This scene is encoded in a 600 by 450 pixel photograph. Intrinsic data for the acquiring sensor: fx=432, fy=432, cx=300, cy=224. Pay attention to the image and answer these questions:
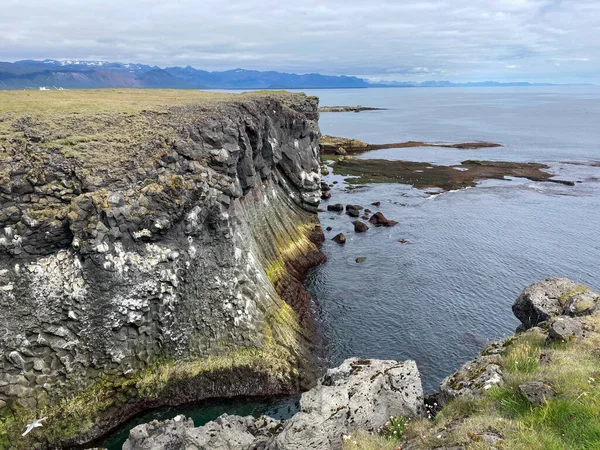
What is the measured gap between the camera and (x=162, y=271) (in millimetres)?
32000

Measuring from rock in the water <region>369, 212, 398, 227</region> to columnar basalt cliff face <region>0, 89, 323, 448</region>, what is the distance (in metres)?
34.5

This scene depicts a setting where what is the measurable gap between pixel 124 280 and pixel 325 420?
59.2 ft

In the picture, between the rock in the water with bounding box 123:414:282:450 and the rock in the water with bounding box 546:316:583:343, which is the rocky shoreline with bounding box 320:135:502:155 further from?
the rock in the water with bounding box 123:414:282:450

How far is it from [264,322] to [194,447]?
15987 millimetres

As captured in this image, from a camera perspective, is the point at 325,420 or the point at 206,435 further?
the point at 206,435

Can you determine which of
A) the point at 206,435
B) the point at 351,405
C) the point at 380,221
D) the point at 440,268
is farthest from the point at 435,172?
the point at 206,435

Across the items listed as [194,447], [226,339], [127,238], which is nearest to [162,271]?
[127,238]

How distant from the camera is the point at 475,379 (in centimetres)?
1791

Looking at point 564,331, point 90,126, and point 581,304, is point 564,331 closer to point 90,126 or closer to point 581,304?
point 581,304

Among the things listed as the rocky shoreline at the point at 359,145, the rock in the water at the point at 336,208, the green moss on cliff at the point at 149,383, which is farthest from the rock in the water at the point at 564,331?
the rocky shoreline at the point at 359,145

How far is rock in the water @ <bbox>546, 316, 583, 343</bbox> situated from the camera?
1950cm

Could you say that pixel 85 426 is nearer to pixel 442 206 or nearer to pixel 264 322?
pixel 264 322

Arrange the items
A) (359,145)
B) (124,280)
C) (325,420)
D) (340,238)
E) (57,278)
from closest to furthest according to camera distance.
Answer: (325,420) → (57,278) → (124,280) → (340,238) → (359,145)

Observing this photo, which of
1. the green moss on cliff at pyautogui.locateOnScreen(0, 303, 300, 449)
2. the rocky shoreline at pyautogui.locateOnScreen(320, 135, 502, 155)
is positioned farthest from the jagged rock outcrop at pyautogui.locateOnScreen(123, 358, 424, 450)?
the rocky shoreline at pyautogui.locateOnScreen(320, 135, 502, 155)
